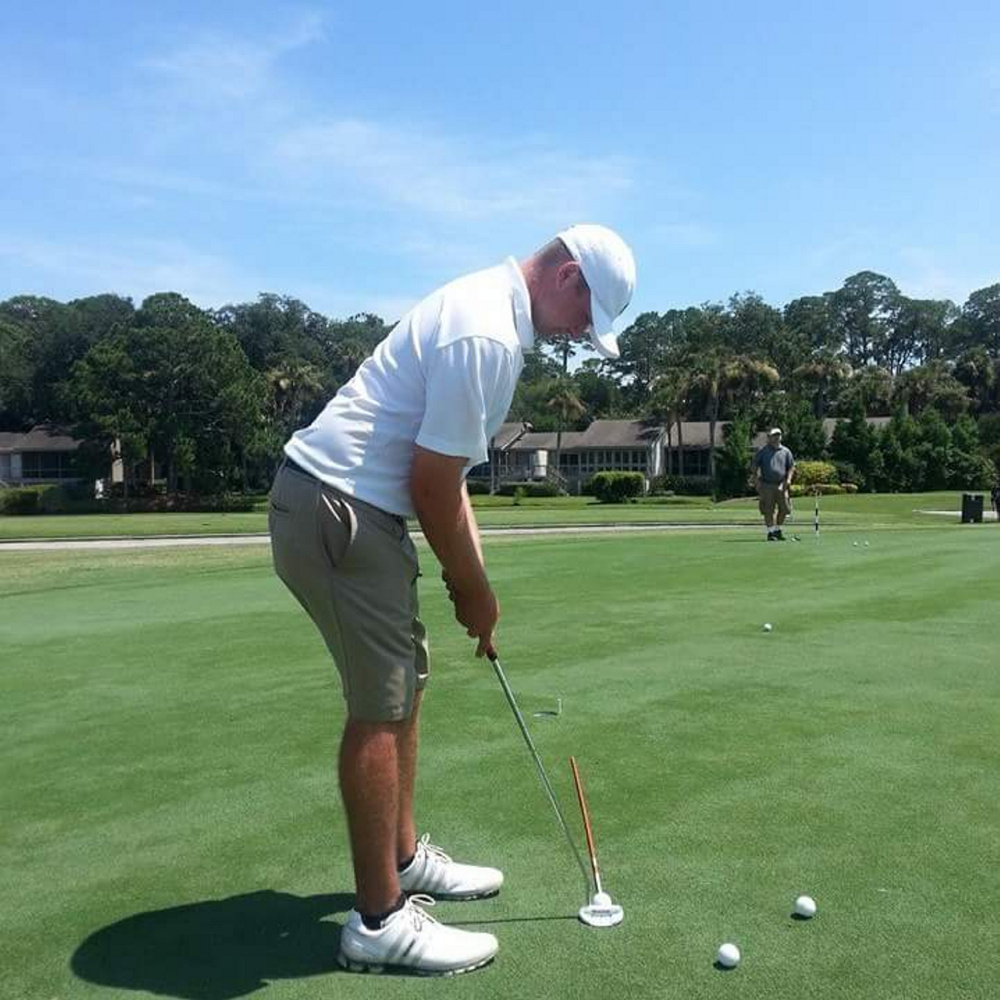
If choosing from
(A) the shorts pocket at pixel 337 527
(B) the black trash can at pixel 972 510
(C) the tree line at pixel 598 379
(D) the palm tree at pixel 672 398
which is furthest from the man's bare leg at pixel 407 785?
(D) the palm tree at pixel 672 398

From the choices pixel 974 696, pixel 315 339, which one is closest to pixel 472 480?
pixel 315 339

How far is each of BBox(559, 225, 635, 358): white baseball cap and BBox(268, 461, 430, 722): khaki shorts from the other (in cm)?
90

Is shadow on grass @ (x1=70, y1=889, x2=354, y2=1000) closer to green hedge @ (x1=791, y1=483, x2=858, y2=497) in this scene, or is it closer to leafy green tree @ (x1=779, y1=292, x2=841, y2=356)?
green hedge @ (x1=791, y1=483, x2=858, y2=497)

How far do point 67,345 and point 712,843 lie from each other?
103m

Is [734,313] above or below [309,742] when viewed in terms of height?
above

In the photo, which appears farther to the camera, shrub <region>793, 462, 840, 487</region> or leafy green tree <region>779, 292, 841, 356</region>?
leafy green tree <region>779, 292, 841, 356</region>

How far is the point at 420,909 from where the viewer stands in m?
3.53

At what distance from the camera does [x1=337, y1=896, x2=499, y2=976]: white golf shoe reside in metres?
3.19

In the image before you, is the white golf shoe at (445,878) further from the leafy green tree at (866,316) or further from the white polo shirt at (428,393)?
the leafy green tree at (866,316)

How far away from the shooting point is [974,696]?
630 cm

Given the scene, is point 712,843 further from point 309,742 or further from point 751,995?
point 309,742

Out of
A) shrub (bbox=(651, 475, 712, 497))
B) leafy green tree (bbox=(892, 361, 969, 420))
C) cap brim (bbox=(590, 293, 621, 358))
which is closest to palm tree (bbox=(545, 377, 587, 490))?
shrub (bbox=(651, 475, 712, 497))

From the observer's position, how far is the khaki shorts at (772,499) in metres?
20.4

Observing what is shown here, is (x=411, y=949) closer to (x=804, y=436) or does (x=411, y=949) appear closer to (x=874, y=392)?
(x=804, y=436)
